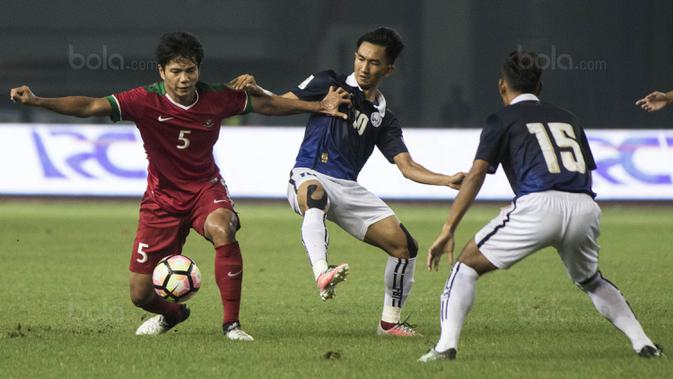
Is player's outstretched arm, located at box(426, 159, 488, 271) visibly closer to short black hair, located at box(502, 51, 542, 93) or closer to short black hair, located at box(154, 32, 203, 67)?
short black hair, located at box(502, 51, 542, 93)

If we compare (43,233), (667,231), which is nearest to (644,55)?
(667,231)

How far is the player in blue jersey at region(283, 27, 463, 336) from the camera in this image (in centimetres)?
789

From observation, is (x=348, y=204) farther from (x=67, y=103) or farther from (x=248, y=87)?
(x=67, y=103)

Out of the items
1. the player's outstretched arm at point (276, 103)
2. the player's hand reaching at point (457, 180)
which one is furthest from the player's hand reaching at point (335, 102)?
the player's hand reaching at point (457, 180)

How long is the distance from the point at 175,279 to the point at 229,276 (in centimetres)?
32

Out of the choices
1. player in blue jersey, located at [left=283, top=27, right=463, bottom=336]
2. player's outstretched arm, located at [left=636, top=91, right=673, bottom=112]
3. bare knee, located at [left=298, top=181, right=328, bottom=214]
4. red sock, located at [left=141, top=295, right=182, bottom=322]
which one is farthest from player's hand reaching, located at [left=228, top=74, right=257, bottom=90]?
player's outstretched arm, located at [left=636, top=91, right=673, bottom=112]

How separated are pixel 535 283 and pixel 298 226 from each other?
659 centimetres

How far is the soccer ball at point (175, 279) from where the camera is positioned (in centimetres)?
753

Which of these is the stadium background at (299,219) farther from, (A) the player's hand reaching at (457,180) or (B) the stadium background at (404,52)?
(A) the player's hand reaching at (457,180)

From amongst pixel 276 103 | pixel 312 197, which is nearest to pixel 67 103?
pixel 276 103

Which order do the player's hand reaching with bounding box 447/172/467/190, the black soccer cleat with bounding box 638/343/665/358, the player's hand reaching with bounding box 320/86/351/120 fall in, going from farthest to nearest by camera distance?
the player's hand reaching with bounding box 320/86/351/120 → the player's hand reaching with bounding box 447/172/467/190 → the black soccer cleat with bounding box 638/343/665/358

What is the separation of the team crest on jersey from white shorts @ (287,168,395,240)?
523mm

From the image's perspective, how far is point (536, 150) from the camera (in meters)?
6.44

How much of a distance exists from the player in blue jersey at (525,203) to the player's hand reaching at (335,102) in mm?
1766
